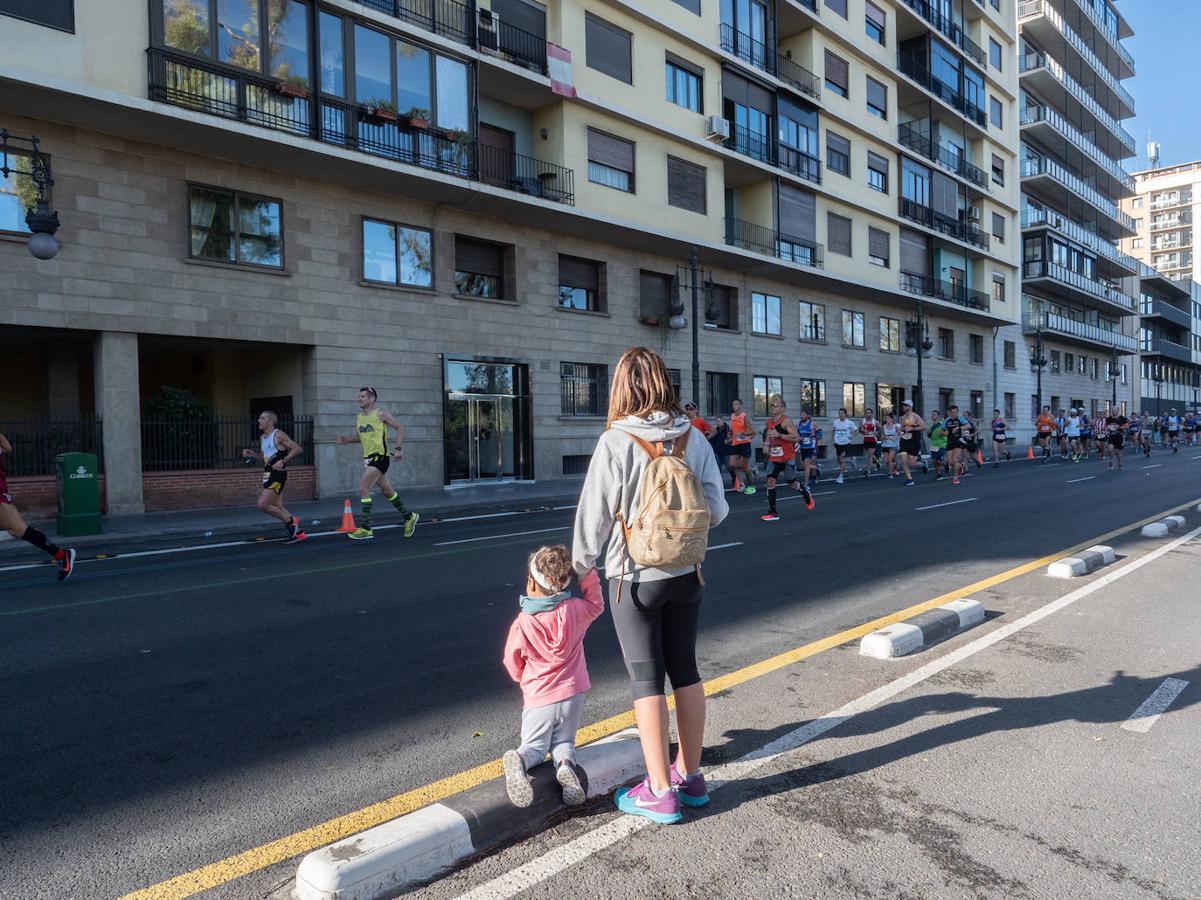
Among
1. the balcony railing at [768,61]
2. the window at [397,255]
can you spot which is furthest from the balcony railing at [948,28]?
the window at [397,255]

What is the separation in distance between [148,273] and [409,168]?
541 centimetres

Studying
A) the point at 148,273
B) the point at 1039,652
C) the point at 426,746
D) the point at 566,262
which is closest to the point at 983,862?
the point at 426,746

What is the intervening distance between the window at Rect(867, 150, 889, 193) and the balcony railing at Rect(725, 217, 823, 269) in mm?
6037

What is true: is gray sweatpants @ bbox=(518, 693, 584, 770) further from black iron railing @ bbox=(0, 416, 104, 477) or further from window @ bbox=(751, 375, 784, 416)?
window @ bbox=(751, 375, 784, 416)

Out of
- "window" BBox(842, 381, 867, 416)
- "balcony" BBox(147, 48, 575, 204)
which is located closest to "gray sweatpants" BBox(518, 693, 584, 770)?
"balcony" BBox(147, 48, 575, 204)

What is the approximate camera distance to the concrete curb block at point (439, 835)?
239 cm

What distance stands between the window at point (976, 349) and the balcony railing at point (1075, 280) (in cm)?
675

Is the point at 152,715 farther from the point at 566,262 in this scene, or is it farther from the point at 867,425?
the point at 867,425

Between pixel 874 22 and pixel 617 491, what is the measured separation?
35488 millimetres

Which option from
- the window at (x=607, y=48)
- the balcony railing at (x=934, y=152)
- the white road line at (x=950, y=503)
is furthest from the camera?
the balcony railing at (x=934, y=152)

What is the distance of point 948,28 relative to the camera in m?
36.5

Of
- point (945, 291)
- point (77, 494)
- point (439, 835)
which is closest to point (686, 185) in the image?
point (77, 494)

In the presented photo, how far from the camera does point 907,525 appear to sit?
11219mm

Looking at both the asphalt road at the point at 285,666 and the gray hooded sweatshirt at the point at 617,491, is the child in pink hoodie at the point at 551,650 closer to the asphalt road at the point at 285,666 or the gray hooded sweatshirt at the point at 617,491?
the gray hooded sweatshirt at the point at 617,491
